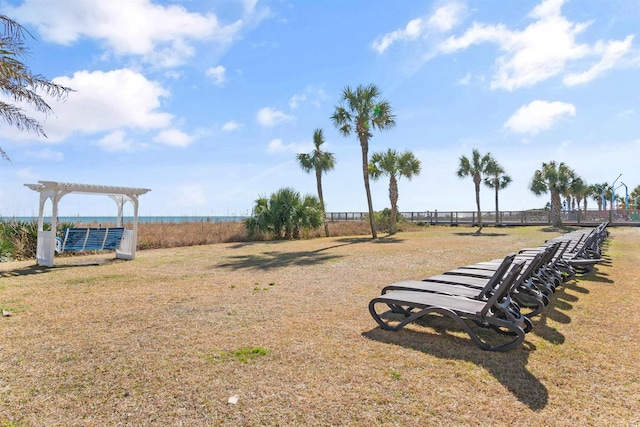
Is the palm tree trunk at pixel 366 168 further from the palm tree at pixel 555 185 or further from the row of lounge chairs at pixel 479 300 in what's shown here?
the palm tree at pixel 555 185

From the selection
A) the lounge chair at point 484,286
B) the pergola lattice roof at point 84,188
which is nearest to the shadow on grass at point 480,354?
the lounge chair at point 484,286

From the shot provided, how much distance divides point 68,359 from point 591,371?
4655 millimetres

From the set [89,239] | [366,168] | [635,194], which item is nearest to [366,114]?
[366,168]

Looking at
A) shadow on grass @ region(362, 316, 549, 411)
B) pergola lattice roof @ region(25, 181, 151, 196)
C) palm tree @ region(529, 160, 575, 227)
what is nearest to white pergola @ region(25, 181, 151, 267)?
pergola lattice roof @ region(25, 181, 151, 196)

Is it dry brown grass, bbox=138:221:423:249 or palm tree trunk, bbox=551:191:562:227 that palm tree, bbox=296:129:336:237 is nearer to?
dry brown grass, bbox=138:221:423:249

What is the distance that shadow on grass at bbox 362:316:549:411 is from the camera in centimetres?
281

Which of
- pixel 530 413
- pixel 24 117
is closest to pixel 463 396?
pixel 530 413

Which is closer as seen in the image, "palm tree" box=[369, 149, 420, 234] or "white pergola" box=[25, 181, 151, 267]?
"white pergola" box=[25, 181, 151, 267]

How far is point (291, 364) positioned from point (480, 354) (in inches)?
70.7

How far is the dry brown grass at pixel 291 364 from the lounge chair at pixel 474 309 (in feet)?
0.58

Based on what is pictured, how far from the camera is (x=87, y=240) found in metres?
10.2

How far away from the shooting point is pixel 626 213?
3225 cm

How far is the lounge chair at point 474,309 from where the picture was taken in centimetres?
351

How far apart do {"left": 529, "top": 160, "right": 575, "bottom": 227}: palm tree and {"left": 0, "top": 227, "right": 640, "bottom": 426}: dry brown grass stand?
1140 inches
